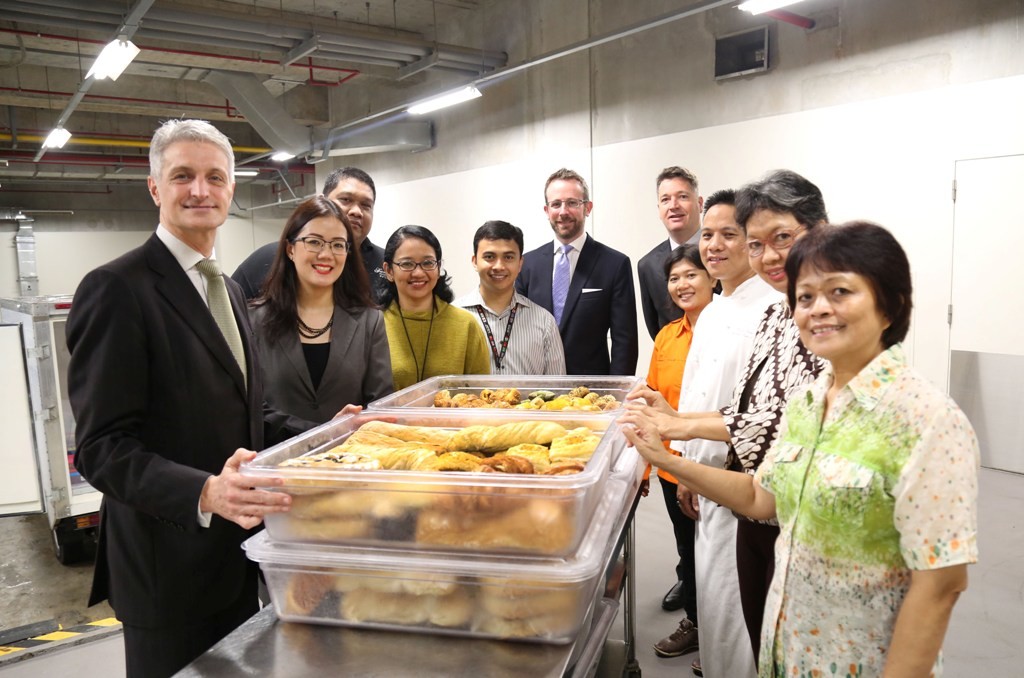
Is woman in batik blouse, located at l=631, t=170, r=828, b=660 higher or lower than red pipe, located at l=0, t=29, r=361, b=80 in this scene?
lower

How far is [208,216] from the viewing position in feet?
5.03

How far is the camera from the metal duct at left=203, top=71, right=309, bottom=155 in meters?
7.64

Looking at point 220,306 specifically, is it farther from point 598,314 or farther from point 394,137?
point 394,137

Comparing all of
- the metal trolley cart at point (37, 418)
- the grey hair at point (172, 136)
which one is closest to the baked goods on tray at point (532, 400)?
the grey hair at point (172, 136)

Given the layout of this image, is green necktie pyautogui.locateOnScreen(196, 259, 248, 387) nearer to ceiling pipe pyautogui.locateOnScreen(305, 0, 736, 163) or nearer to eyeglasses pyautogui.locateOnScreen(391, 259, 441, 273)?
eyeglasses pyautogui.locateOnScreen(391, 259, 441, 273)

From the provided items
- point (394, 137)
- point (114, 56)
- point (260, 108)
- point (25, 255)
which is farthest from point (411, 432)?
point (25, 255)


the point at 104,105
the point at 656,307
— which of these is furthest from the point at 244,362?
the point at 104,105

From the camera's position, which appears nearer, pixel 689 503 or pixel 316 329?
pixel 316 329

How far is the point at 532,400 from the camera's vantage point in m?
2.06

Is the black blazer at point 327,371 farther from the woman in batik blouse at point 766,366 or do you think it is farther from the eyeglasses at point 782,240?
the eyeglasses at point 782,240

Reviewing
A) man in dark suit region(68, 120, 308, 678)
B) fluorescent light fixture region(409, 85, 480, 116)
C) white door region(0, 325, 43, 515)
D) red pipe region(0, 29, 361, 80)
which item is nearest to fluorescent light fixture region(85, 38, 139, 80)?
red pipe region(0, 29, 361, 80)

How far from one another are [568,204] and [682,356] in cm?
92

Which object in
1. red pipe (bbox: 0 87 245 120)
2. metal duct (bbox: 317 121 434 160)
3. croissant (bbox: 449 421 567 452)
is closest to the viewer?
croissant (bbox: 449 421 567 452)

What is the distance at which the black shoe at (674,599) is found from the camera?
3.19 meters
